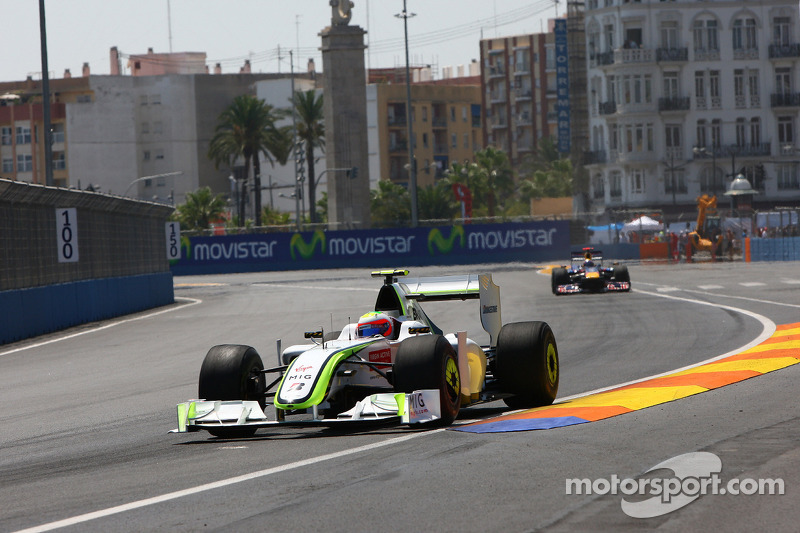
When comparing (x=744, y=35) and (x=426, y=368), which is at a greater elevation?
(x=744, y=35)

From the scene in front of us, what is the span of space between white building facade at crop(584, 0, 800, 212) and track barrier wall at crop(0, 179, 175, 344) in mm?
49219

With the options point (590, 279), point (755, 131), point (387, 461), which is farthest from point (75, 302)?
point (755, 131)

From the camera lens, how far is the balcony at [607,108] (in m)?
80.6

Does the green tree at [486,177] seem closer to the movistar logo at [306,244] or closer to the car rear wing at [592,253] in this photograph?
the movistar logo at [306,244]

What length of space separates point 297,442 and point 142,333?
1677cm

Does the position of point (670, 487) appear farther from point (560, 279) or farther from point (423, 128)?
point (423, 128)

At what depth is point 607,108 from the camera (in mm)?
80938

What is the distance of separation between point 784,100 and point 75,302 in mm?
63244

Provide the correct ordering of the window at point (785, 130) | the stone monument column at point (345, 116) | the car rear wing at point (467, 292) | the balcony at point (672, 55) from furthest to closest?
1. the window at point (785, 130)
2. the balcony at point (672, 55)
3. the stone monument column at point (345, 116)
4. the car rear wing at point (467, 292)

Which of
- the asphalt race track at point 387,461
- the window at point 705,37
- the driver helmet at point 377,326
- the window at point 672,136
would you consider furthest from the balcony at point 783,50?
the driver helmet at point 377,326

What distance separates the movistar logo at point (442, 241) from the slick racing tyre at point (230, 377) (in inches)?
2078

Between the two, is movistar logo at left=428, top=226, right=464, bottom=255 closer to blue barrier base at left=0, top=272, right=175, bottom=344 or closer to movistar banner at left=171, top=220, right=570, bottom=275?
movistar banner at left=171, top=220, right=570, bottom=275

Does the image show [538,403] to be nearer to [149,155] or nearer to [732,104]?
[732,104]

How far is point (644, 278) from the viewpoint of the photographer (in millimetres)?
39250
